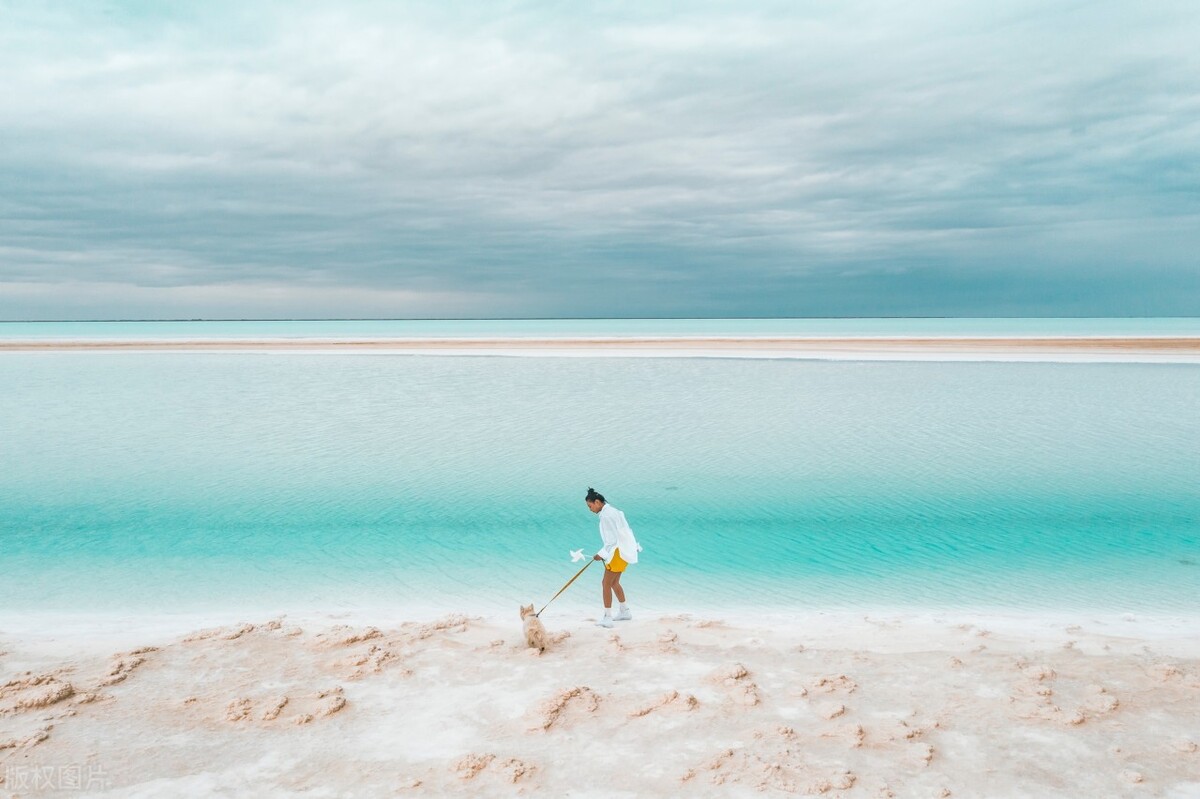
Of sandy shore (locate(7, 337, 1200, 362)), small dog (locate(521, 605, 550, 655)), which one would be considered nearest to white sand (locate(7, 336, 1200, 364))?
sandy shore (locate(7, 337, 1200, 362))

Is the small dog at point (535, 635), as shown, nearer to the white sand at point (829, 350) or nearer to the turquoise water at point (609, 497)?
the turquoise water at point (609, 497)

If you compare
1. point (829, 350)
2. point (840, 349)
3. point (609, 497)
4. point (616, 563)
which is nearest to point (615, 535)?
point (616, 563)

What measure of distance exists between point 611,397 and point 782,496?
57.6 ft

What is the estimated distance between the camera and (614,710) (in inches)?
251

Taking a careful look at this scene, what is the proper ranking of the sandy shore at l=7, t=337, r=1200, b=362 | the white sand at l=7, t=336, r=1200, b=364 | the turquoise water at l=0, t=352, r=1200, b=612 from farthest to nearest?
the sandy shore at l=7, t=337, r=1200, b=362 < the white sand at l=7, t=336, r=1200, b=364 < the turquoise water at l=0, t=352, r=1200, b=612

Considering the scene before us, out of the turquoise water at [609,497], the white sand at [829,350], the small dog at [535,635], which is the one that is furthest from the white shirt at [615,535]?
the white sand at [829,350]

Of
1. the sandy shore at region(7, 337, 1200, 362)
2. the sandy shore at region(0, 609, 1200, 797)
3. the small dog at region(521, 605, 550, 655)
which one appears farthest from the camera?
the sandy shore at region(7, 337, 1200, 362)

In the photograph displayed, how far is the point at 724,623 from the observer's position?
333 inches

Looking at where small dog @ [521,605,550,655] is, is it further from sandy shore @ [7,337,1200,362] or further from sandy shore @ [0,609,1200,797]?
sandy shore @ [7,337,1200,362]

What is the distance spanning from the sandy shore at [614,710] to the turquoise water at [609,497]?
1671 mm

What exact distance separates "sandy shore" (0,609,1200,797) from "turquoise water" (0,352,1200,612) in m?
1.67

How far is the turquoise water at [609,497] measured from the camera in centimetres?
1027

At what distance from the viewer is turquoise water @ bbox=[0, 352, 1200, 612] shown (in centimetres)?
1027

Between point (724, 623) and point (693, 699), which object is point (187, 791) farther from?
point (724, 623)
